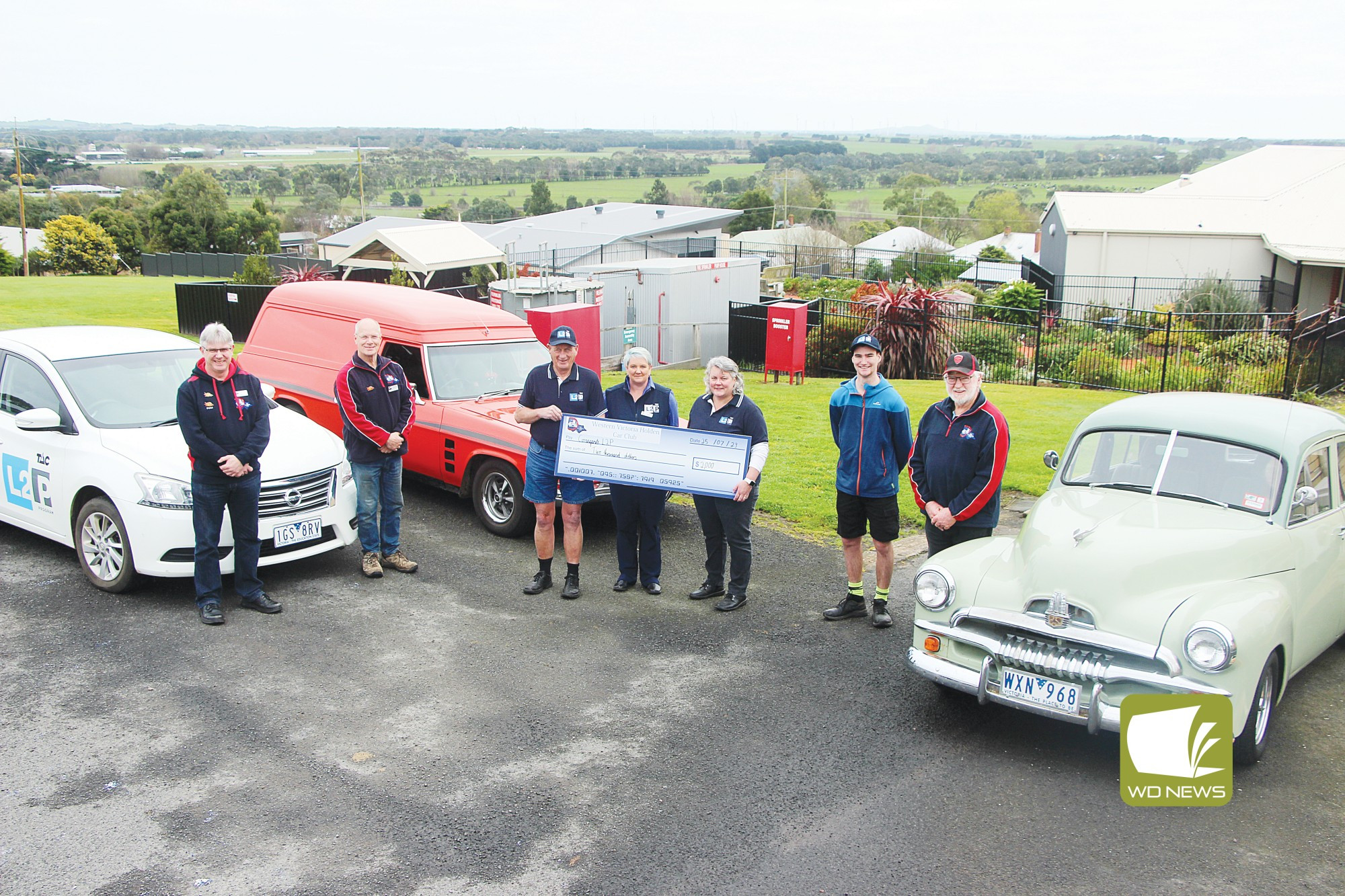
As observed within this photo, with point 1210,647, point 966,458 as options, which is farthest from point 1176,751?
point 966,458

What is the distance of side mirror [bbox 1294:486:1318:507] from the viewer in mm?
5602

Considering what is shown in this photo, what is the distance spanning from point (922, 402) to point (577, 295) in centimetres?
819

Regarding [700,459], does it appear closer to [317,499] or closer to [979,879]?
[317,499]

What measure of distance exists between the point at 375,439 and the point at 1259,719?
593 centimetres

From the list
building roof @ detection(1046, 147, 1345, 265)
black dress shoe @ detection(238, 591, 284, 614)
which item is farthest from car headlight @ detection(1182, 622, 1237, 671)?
building roof @ detection(1046, 147, 1345, 265)

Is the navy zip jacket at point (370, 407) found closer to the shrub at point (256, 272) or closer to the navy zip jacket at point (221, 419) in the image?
the navy zip jacket at point (221, 419)

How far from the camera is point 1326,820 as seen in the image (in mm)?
4582

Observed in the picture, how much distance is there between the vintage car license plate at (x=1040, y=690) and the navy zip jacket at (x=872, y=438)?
1.95 m

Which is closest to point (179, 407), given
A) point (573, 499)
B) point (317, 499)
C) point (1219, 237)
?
point (317, 499)

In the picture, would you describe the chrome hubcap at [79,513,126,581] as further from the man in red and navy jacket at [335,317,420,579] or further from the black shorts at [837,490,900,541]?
the black shorts at [837,490,900,541]

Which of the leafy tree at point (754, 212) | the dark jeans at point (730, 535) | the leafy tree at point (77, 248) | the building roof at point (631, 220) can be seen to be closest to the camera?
the dark jeans at point (730, 535)

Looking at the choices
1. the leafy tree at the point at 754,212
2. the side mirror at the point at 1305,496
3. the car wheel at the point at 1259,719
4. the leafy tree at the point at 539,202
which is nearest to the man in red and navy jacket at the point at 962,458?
the side mirror at the point at 1305,496

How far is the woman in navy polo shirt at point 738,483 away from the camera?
7039 mm

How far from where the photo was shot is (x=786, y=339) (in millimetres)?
17828
